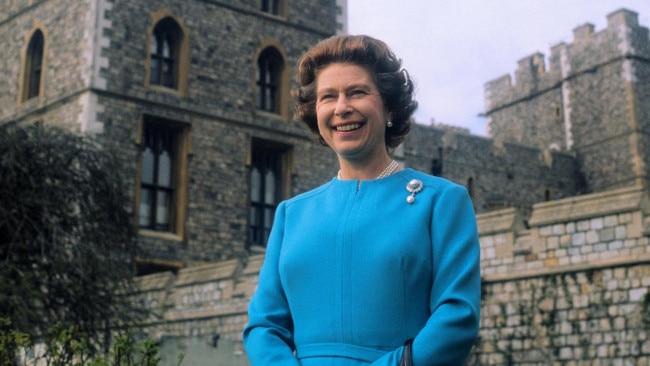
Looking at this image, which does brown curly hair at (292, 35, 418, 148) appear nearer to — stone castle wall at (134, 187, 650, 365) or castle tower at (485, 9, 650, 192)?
stone castle wall at (134, 187, 650, 365)

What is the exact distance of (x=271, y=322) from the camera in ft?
9.04

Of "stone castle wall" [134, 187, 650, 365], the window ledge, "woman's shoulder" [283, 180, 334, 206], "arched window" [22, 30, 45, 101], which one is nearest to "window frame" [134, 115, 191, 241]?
the window ledge

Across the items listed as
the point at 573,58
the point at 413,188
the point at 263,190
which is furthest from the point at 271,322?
the point at 573,58

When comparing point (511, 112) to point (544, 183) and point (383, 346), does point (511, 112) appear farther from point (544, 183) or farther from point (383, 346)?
point (383, 346)

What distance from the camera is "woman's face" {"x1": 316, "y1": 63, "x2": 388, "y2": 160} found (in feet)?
9.03

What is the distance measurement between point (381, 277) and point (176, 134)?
16.2 m

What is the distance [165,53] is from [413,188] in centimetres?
1637

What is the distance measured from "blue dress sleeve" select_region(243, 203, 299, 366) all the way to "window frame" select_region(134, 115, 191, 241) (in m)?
14.5

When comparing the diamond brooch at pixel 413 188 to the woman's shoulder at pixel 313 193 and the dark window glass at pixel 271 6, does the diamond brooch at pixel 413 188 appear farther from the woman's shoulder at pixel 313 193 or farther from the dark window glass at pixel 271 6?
the dark window glass at pixel 271 6

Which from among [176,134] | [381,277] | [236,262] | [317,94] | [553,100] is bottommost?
[381,277]

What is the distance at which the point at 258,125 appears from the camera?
→ 1919cm

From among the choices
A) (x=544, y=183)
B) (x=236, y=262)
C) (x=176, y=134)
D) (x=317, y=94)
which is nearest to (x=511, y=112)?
(x=544, y=183)

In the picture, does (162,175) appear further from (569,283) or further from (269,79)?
(569,283)

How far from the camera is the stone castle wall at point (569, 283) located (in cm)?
998
